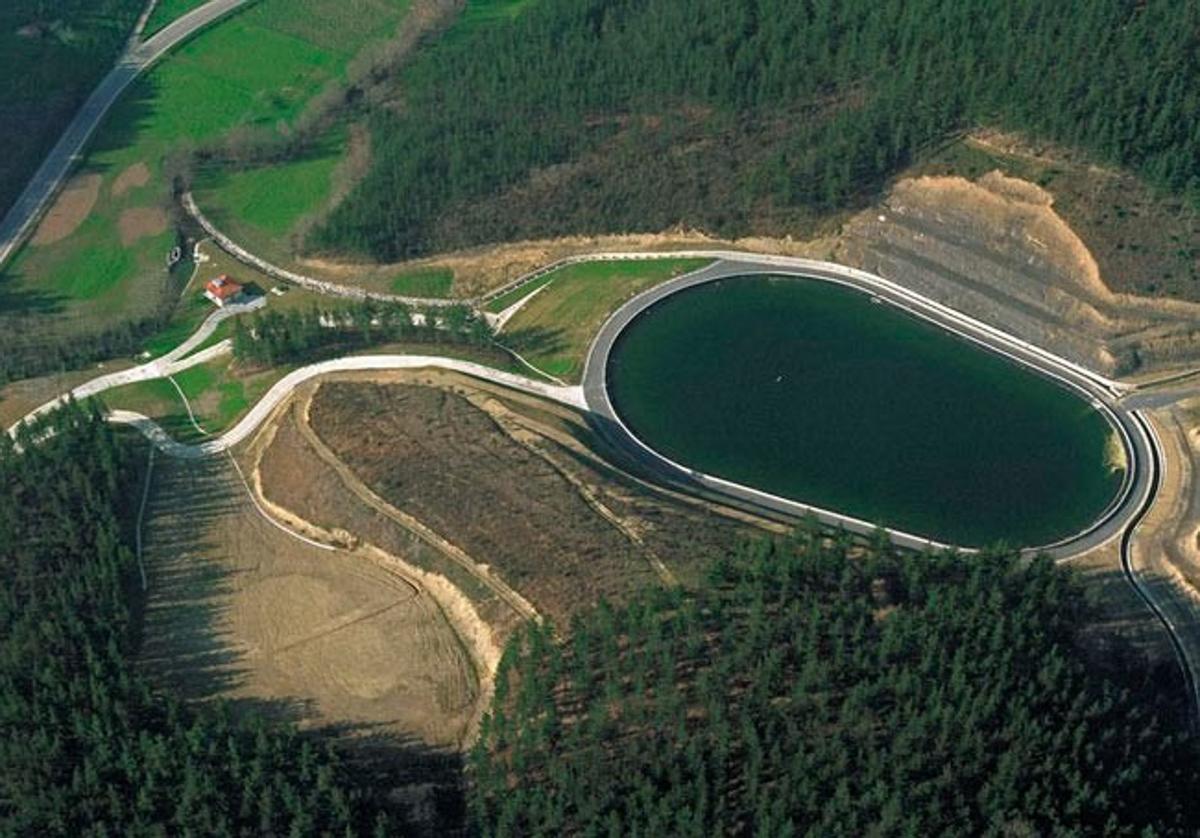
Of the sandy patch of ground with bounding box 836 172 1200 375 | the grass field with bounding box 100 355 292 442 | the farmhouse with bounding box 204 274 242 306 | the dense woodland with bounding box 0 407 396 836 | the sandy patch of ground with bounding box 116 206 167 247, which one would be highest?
the sandy patch of ground with bounding box 836 172 1200 375

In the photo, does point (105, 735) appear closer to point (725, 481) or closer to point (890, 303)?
point (725, 481)

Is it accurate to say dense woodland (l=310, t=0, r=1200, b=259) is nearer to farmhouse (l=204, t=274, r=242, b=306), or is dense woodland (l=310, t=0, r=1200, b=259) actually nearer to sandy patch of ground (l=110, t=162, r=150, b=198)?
farmhouse (l=204, t=274, r=242, b=306)

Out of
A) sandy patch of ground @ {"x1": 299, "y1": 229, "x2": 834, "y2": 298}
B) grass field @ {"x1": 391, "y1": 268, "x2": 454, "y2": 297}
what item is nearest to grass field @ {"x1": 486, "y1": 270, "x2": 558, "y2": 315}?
sandy patch of ground @ {"x1": 299, "y1": 229, "x2": 834, "y2": 298}

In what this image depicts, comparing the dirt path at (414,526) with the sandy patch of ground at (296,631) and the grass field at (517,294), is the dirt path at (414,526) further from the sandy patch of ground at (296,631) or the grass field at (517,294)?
the grass field at (517,294)

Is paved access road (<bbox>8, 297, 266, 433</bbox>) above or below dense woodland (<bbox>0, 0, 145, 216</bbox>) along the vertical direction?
below

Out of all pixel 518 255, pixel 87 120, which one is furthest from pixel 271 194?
pixel 518 255

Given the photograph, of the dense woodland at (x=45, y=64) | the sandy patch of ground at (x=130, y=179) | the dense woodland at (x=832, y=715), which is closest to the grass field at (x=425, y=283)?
the sandy patch of ground at (x=130, y=179)
